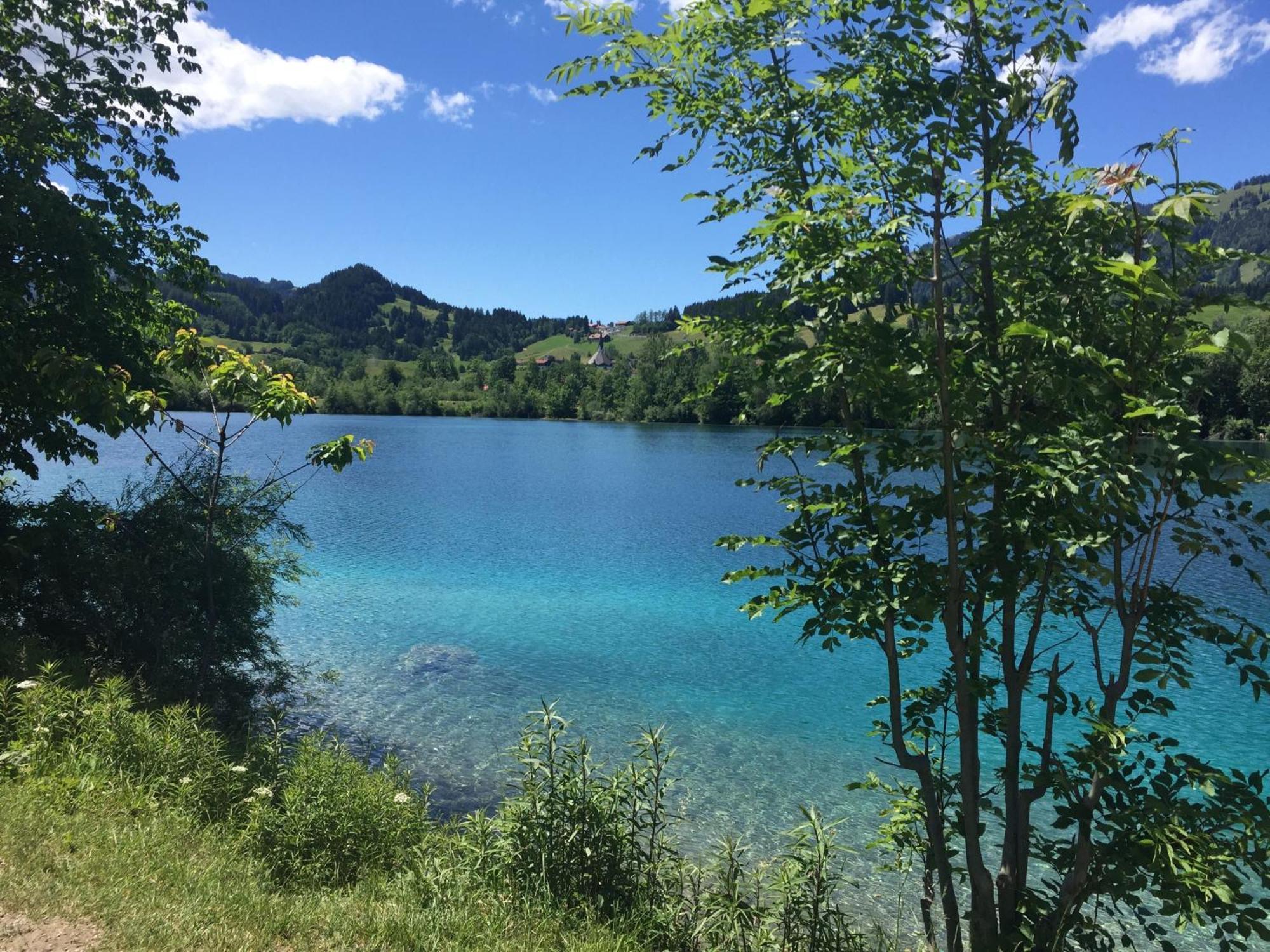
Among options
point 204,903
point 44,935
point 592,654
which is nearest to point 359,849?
point 204,903

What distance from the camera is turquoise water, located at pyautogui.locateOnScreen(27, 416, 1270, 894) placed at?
37.0 feet

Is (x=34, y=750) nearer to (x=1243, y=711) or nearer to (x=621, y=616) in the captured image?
(x=621, y=616)

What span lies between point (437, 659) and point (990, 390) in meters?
14.3

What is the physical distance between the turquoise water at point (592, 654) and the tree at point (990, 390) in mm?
2898

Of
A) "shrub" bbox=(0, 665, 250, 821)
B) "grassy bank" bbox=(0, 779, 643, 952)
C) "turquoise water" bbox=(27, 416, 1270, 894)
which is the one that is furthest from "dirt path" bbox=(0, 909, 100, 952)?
"turquoise water" bbox=(27, 416, 1270, 894)

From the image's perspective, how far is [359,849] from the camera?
5.60 m

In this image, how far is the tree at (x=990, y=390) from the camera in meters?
3.21

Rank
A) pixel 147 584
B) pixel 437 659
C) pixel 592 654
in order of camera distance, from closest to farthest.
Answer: pixel 147 584, pixel 437 659, pixel 592 654

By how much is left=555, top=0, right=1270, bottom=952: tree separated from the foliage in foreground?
61.2 inches

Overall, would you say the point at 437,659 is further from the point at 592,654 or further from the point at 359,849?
the point at 359,849

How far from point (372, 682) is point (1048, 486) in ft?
44.7

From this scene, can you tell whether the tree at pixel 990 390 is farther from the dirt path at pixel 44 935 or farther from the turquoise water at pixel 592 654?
the dirt path at pixel 44 935

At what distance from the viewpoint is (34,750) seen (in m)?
5.88

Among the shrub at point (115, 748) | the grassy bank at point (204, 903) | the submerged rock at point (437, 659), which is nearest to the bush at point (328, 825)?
the grassy bank at point (204, 903)
